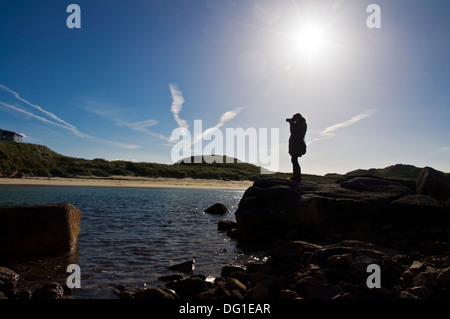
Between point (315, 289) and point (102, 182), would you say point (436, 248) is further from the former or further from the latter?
point (102, 182)

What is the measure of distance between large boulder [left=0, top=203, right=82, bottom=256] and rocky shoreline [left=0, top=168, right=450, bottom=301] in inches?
91.0

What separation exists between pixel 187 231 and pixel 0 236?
750 cm

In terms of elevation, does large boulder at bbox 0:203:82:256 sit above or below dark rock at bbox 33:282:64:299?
above

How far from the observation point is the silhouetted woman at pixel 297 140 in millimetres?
16750

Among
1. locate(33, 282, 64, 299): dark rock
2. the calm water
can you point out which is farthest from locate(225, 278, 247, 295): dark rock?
locate(33, 282, 64, 299): dark rock

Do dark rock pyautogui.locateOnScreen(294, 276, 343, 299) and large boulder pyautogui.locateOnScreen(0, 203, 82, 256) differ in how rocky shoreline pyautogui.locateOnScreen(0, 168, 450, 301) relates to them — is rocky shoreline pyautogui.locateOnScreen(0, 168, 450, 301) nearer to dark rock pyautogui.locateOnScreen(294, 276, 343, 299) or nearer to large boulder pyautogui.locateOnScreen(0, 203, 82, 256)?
dark rock pyautogui.locateOnScreen(294, 276, 343, 299)

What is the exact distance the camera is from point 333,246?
788cm

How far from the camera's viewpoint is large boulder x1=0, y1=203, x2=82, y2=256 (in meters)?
8.70

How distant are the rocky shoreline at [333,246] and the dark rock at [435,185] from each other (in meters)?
0.04

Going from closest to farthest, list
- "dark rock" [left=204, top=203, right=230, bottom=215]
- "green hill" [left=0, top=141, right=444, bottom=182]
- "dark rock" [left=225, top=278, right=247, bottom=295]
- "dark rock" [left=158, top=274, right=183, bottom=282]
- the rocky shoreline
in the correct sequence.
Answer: the rocky shoreline
"dark rock" [left=225, top=278, right=247, bottom=295]
"dark rock" [left=158, top=274, right=183, bottom=282]
"dark rock" [left=204, top=203, right=230, bottom=215]
"green hill" [left=0, top=141, right=444, bottom=182]

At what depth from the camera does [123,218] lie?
54.6ft
